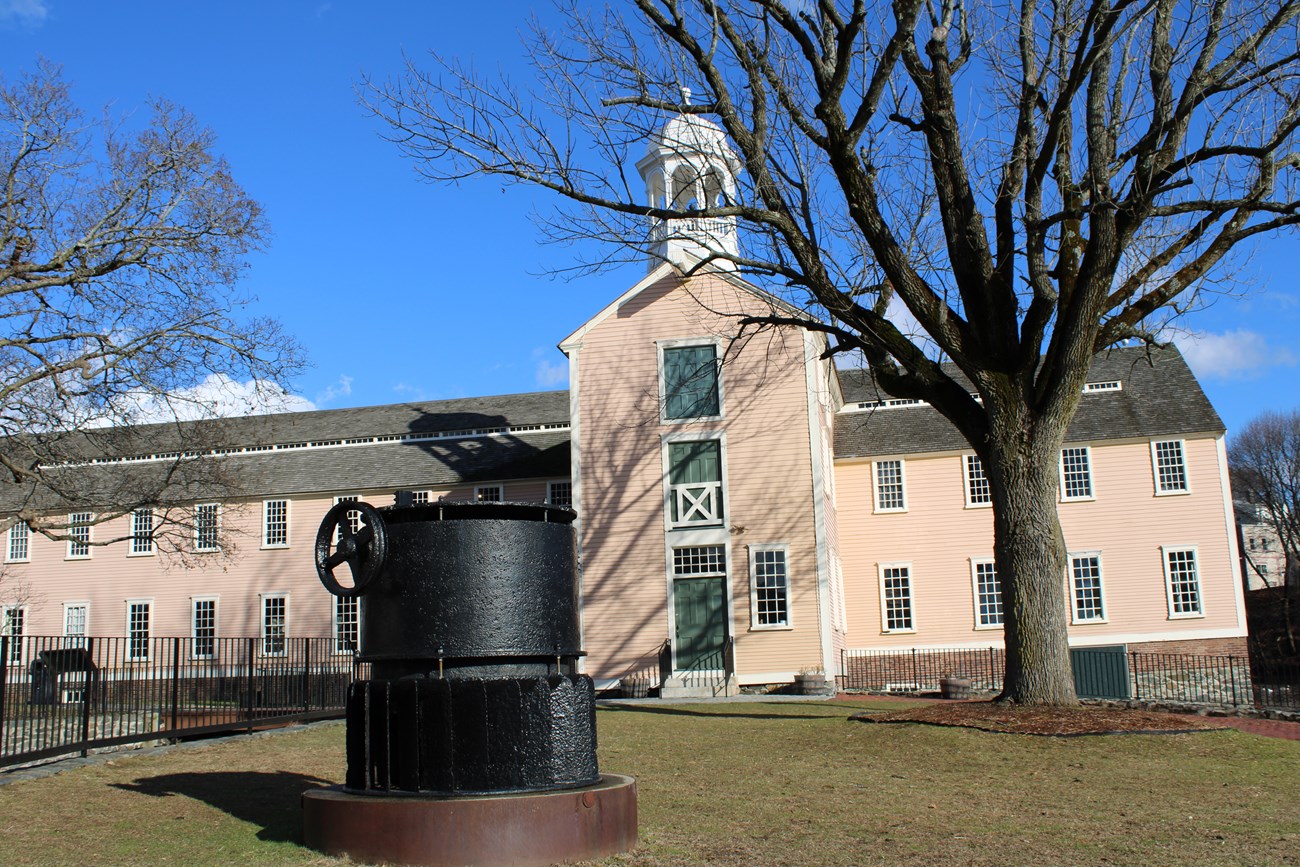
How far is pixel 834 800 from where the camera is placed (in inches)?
388

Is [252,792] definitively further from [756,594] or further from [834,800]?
[756,594]

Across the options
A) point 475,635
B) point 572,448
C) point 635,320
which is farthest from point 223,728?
point 635,320

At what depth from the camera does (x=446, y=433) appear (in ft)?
116

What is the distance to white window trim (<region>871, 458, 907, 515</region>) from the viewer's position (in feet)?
104

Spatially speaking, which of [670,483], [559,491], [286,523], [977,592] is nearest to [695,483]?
[670,483]

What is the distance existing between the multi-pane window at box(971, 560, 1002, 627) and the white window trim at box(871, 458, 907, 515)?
254cm

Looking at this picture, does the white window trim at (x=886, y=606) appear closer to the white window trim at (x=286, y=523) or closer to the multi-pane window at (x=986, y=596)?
the multi-pane window at (x=986, y=596)

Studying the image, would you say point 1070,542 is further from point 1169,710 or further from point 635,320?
point 635,320

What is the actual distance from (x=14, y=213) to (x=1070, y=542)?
26340mm

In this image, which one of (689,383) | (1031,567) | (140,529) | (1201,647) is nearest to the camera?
(1031,567)

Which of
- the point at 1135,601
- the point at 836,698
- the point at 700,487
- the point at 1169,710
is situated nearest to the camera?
the point at 1169,710

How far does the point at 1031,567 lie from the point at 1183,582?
18105 millimetres

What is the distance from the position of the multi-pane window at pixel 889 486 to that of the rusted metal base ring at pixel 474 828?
25374mm

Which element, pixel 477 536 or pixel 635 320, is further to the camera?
pixel 635 320
